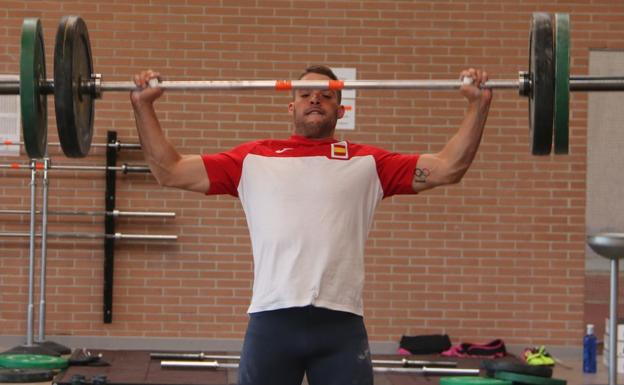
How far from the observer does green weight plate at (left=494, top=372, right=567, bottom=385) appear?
5734 millimetres

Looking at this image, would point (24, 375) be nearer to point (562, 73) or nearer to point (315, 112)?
point (315, 112)

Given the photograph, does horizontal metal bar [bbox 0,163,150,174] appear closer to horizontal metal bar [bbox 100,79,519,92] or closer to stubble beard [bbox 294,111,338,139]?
horizontal metal bar [bbox 100,79,519,92]

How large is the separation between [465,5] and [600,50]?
0.99m

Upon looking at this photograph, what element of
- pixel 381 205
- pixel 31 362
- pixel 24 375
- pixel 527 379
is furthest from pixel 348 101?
pixel 24 375

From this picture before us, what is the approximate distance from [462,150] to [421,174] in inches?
6.0

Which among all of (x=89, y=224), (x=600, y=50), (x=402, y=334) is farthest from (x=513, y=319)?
(x=89, y=224)

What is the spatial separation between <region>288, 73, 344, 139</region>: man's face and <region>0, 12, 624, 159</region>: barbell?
2.3 inches

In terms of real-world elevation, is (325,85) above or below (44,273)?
above

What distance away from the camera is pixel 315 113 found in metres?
3.43

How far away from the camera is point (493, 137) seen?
7.35 meters

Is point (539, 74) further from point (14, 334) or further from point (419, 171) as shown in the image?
point (14, 334)

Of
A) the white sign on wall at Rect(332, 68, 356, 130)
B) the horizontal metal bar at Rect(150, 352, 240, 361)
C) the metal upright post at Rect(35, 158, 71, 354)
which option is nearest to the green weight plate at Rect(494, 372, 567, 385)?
the horizontal metal bar at Rect(150, 352, 240, 361)

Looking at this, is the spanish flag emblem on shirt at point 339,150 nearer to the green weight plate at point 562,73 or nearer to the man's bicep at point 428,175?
the man's bicep at point 428,175

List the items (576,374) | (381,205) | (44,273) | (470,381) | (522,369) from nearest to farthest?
1. (470,381)
2. (522,369)
3. (576,374)
4. (44,273)
5. (381,205)
